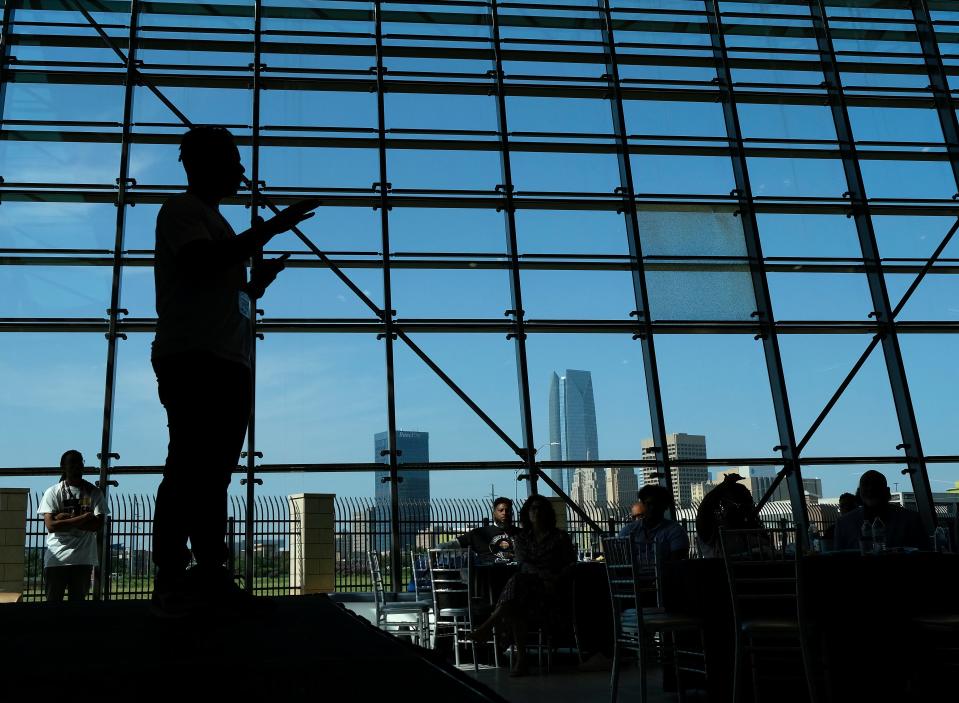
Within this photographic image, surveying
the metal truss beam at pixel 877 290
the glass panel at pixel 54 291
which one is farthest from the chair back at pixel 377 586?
the metal truss beam at pixel 877 290

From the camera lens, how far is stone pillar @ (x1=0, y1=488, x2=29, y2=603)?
23.8 feet

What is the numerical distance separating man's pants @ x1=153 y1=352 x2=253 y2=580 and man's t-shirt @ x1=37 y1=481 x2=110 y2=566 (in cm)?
345

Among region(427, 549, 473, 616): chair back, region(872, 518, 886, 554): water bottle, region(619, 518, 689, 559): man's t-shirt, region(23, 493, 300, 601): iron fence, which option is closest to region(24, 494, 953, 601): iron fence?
region(23, 493, 300, 601): iron fence

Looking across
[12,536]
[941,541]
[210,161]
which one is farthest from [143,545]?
[210,161]

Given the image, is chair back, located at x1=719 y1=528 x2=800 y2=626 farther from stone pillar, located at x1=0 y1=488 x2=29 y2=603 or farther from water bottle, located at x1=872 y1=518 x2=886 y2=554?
stone pillar, located at x1=0 y1=488 x2=29 y2=603

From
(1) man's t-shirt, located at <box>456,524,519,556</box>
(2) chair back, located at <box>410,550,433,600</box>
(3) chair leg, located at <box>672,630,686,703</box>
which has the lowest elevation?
(3) chair leg, located at <box>672,630,686,703</box>

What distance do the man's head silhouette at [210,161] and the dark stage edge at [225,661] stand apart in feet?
3.21

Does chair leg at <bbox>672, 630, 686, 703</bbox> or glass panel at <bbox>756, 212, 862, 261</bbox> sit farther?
glass panel at <bbox>756, 212, 862, 261</bbox>

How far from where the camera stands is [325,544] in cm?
782

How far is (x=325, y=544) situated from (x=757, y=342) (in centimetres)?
441

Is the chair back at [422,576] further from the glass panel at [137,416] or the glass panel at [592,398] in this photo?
the glass panel at [137,416]

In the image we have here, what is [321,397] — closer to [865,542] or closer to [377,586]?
[377,586]

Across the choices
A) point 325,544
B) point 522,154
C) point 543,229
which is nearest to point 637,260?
point 543,229

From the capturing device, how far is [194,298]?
1.93m
